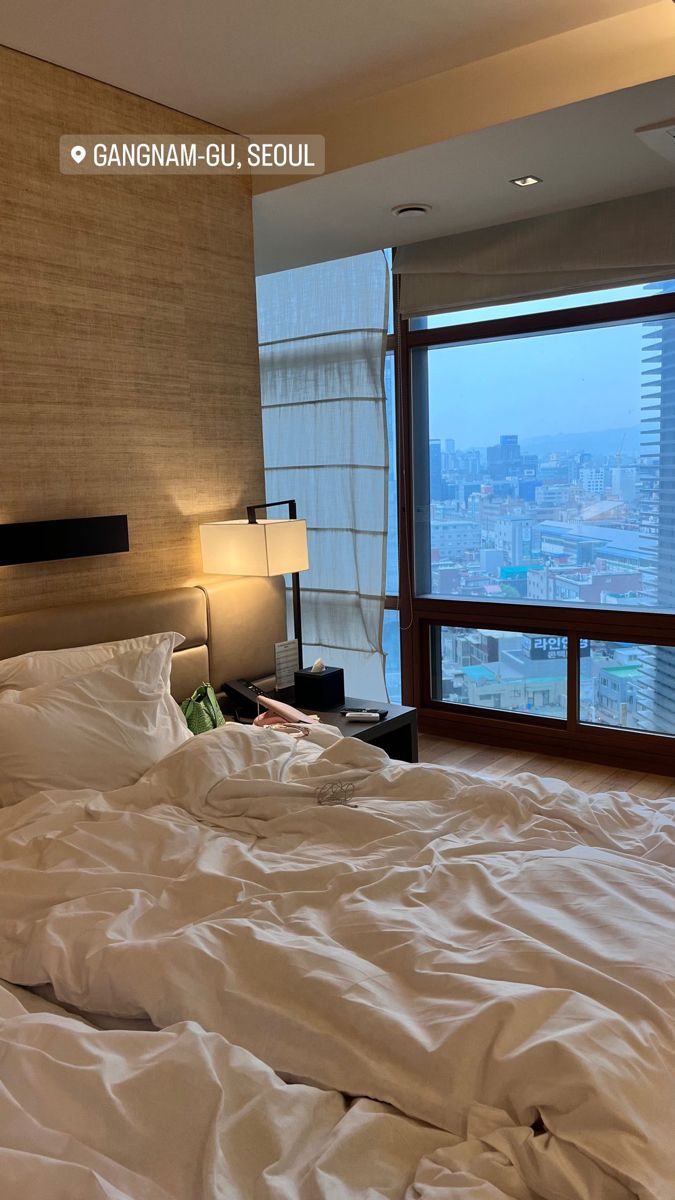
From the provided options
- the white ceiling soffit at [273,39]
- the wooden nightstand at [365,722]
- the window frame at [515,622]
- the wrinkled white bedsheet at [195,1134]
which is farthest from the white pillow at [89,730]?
the window frame at [515,622]

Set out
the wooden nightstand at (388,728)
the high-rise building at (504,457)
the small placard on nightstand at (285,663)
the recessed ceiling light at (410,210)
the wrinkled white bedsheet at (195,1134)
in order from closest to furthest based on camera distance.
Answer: the wrinkled white bedsheet at (195,1134) → the wooden nightstand at (388,728) → the small placard on nightstand at (285,663) → the recessed ceiling light at (410,210) → the high-rise building at (504,457)

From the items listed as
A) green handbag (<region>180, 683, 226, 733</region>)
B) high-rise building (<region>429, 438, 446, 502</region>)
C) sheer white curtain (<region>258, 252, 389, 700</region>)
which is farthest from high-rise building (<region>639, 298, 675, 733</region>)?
green handbag (<region>180, 683, 226, 733</region>)

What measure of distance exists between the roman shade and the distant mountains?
2.09 feet

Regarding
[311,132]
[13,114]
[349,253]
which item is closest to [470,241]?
[349,253]

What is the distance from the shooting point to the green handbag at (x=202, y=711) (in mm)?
3020

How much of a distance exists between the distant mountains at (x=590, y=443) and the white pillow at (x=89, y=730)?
93.4 inches

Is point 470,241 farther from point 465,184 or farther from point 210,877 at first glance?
point 210,877

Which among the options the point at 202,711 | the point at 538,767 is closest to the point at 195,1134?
the point at 202,711

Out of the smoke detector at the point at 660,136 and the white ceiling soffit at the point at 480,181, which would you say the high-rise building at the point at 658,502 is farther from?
the smoke detector at the point at 660,136

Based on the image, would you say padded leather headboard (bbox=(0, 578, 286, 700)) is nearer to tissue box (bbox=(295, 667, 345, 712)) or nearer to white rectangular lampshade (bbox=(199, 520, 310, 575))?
white rectangular lampshade (bbox=(199, 520, 310, 575))

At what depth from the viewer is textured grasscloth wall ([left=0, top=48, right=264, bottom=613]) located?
9.33 feet

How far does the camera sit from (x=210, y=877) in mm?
1884

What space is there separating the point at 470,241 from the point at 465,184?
30.9 inches

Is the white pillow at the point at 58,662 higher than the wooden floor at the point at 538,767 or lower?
higher
